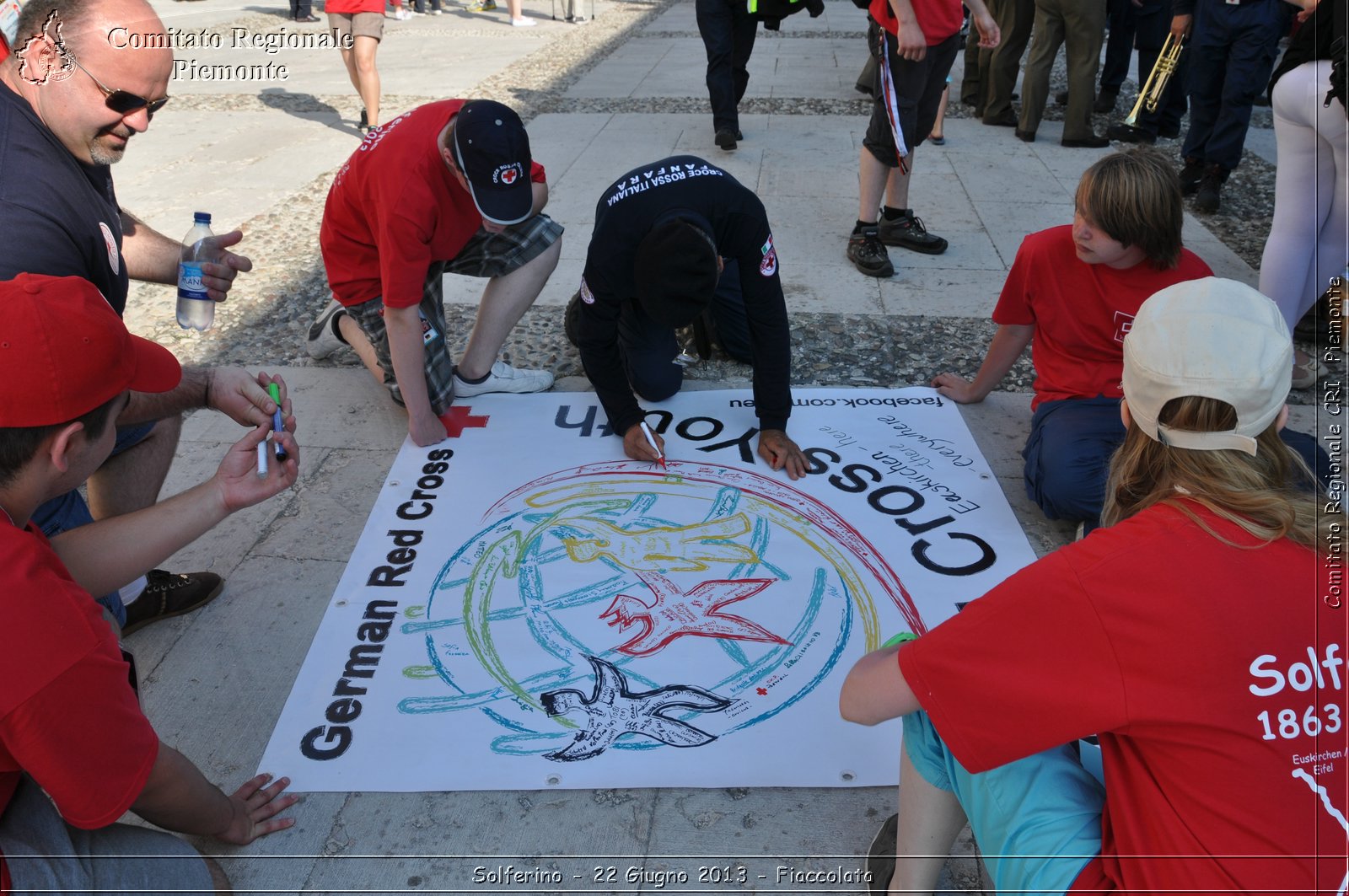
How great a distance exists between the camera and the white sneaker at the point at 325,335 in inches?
126

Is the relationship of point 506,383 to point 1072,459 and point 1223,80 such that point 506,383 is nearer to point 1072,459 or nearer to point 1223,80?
point 1072,459

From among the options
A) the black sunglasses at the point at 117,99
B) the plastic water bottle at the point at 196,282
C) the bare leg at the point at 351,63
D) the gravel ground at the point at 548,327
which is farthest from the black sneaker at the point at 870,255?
the bare leg at the point at 351,63

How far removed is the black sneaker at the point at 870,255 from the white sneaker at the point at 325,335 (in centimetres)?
207

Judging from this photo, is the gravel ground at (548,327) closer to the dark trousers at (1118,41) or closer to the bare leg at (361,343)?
the bare leg at (361,343)

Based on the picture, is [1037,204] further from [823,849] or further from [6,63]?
[6,63]

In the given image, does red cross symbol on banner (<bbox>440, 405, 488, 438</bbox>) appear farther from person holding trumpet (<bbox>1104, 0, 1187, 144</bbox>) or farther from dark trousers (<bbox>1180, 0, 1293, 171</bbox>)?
person holding trumpet (<bbox>1104, 0, 1187, 144</bbox>)

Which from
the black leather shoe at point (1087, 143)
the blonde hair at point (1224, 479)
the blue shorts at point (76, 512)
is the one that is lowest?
the black leather shoe at point (1087, 143)

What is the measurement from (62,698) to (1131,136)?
6224 millimetres

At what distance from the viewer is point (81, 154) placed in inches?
75.2

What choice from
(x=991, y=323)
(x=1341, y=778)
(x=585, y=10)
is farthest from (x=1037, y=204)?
(x=585, y=10)

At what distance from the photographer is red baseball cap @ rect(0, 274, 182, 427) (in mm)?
1319

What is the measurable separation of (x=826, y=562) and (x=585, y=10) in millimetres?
10490

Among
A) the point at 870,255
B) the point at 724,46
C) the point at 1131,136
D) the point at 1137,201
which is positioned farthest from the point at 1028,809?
the point at 1131,136

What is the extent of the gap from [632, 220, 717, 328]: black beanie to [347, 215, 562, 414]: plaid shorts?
831 mm
